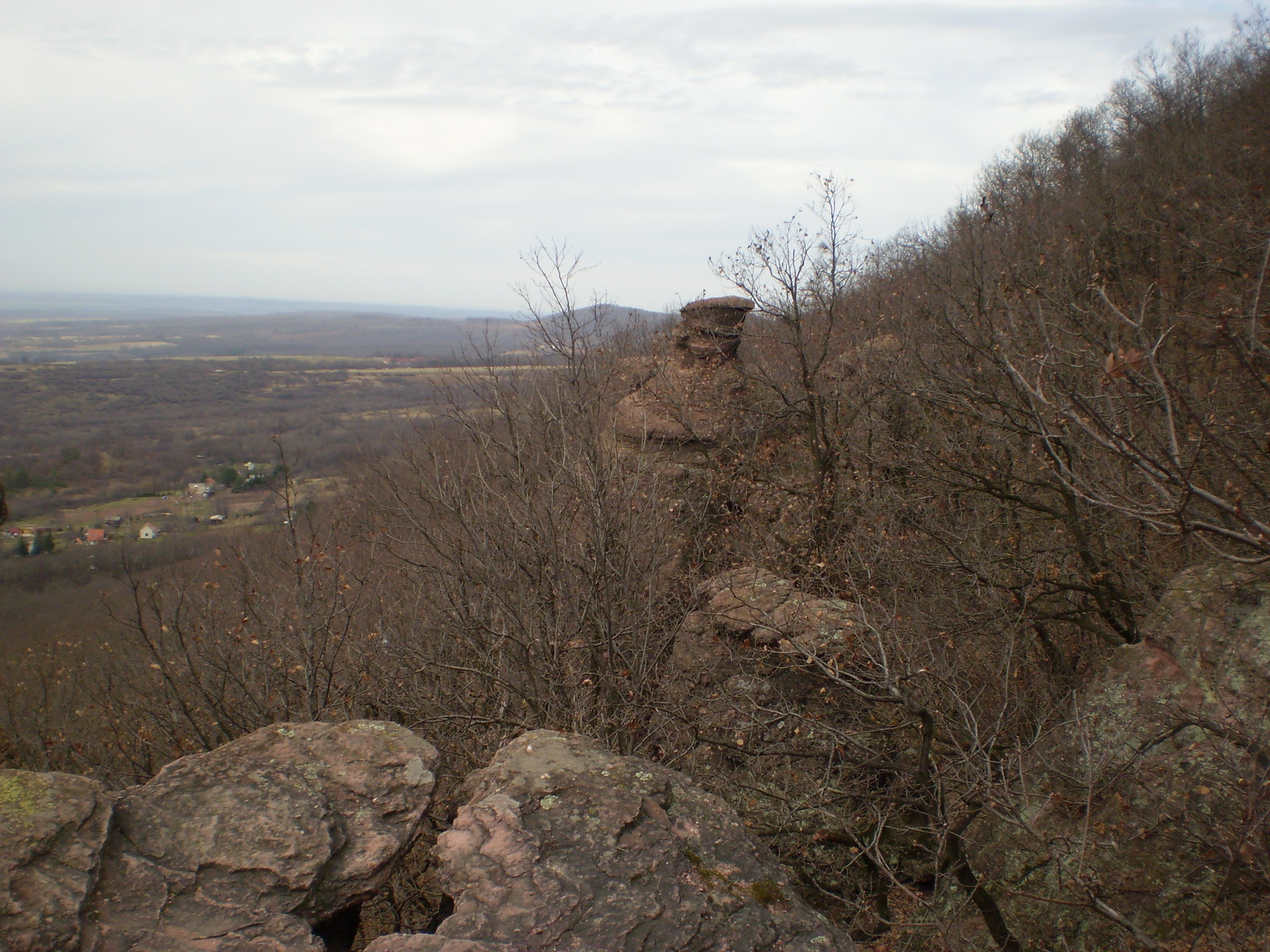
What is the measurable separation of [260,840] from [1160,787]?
195 inches

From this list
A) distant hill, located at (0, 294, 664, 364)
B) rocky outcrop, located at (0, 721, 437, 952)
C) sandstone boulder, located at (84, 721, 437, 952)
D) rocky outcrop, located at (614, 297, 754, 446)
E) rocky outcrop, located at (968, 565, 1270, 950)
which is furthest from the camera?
distant hill, located at (0, 294, 664, 364)

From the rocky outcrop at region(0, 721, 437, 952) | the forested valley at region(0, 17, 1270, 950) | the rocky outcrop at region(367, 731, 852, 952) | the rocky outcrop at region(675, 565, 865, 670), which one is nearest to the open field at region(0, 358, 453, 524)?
the forested valley at region(0, 17, 1270, 950)

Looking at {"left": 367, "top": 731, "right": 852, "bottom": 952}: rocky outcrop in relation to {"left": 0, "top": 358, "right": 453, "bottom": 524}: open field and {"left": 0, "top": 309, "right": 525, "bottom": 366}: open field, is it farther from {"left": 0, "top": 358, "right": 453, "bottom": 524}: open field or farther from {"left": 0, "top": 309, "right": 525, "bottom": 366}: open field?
{"left": 0, "top": 309, "right": 525, "bottom": 366}: open field

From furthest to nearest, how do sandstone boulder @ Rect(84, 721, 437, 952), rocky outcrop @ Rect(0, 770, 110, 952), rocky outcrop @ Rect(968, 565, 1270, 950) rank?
rocky outcrop @ Rect(968, 565, 1270, 950), sandstone boulder @ Rect(84, 721, 437, 952), rocky outcrop @ Rect(0, 770, 110, 952)

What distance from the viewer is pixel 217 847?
2.80 metres

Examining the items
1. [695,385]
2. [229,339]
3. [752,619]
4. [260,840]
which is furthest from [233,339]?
[260,840]

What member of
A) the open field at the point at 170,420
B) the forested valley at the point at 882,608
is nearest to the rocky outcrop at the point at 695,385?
the forested valley at the point at 882,608

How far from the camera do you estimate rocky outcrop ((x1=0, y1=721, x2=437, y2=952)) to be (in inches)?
95.6

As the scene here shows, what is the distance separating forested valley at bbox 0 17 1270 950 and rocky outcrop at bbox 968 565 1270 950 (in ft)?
0.10

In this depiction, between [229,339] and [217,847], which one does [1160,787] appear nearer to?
[217,847]

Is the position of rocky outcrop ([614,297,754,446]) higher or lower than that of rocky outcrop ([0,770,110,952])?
higher

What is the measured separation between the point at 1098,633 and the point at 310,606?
7.80 m

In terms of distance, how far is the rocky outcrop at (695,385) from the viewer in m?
14.7

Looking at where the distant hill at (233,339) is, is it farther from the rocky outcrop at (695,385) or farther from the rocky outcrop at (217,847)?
the rocky outcrop at (217,847)
